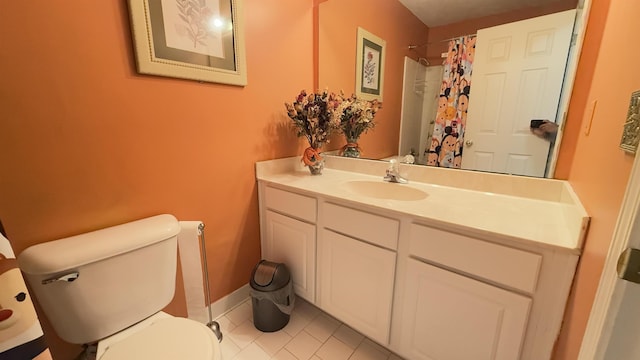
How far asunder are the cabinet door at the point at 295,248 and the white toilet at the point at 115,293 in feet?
1.97

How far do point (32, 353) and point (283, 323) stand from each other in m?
1.20

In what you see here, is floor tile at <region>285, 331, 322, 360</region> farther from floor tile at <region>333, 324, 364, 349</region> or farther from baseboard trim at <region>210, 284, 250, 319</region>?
baseboard trim at <region>210, 284, 250, 319</region>

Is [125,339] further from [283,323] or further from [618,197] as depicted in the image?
[618,197]

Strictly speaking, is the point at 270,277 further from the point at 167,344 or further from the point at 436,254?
the point at 436,254

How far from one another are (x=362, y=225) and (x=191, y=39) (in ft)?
3.86

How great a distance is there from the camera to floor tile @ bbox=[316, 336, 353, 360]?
1.29m

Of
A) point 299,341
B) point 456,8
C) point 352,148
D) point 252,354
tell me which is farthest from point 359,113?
point 252,354

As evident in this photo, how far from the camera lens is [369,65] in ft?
5.78

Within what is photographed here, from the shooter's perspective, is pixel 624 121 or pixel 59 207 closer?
pixel 624 121

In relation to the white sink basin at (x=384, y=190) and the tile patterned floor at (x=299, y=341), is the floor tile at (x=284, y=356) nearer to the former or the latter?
the tile patterned floor at (x=299, y=341)

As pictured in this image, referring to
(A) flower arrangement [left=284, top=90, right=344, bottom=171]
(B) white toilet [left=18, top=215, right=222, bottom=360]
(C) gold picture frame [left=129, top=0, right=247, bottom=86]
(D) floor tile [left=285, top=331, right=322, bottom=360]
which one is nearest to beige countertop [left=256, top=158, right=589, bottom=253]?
(A) flower arrangement [left=284, top=90, right=344, bottom=171]

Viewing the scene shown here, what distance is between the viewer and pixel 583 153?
2.90ft

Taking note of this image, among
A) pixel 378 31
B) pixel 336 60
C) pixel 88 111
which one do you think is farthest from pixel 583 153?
pixel 88 111

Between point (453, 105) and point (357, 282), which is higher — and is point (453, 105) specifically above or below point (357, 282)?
above
